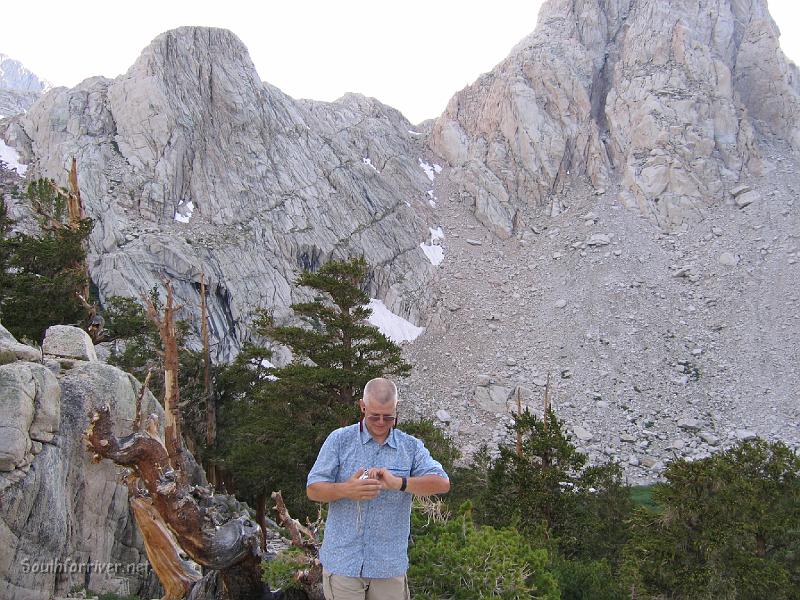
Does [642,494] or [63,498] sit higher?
[642,494]

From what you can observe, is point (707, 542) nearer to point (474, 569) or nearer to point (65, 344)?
point (474, 569)

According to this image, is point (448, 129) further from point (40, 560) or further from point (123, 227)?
point (40, 560)

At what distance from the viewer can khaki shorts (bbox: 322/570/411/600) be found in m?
4.13

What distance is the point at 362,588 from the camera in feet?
13.6

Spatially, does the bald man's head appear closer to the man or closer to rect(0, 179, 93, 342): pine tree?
the man

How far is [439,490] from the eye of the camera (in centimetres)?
395

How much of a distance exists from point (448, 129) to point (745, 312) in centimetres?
4126

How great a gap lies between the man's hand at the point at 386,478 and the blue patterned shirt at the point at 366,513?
23 centimetres

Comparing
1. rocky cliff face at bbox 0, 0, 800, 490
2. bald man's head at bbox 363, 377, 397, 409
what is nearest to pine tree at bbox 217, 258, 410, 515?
bald man's head at bbox 363, 377, 397, 409

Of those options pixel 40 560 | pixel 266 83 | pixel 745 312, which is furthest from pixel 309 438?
pixel 266 83

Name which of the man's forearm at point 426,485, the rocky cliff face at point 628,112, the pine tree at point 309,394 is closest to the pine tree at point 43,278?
the pine tree at point 309,394

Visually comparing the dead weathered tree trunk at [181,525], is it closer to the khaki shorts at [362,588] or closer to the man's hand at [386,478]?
the khaki shorts at [362,588]

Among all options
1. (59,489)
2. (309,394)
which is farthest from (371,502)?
(309,394)

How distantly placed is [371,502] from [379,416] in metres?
0.68
